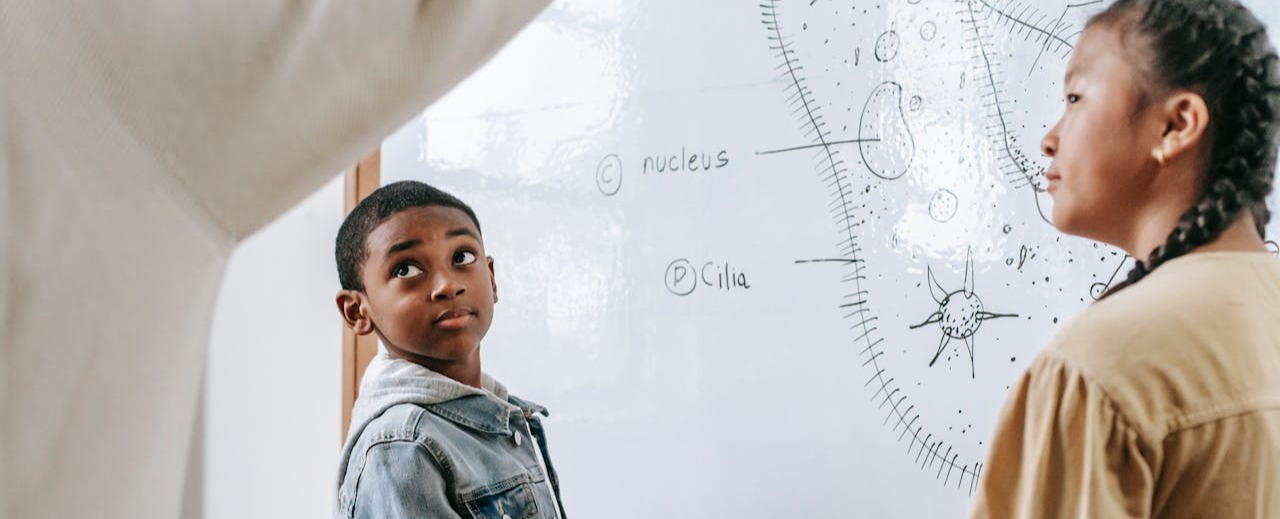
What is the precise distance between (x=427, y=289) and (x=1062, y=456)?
26.7 inches

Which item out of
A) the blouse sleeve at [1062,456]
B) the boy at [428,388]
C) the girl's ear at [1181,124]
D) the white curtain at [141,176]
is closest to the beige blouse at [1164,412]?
the blouse sleeve at [1062,456]

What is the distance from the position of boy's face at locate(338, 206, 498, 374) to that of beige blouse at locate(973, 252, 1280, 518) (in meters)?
0.62

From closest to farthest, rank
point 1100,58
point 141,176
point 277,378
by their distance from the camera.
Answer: point 141,176
point 1100,58
point 277,378

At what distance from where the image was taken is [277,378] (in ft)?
5.57

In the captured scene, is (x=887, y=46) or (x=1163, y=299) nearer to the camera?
(x=1163, y=299)

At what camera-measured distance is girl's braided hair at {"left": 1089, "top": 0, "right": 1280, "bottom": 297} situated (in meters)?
0.80

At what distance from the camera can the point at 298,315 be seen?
5.68ft

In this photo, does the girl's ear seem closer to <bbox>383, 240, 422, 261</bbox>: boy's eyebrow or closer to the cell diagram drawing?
the cell diagram drawing

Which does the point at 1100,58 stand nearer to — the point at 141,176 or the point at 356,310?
the point at 141,176

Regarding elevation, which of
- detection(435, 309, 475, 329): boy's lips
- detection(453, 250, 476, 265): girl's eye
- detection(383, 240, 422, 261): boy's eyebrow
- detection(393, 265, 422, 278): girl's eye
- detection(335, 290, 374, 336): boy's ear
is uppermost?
detection(383, 240, 422, 261): boy's eyebrow

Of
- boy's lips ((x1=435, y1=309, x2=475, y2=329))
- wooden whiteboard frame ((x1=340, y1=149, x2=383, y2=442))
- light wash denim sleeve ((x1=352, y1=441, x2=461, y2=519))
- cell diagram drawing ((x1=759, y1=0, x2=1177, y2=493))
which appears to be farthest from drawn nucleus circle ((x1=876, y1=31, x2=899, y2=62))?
wooden whiteboard frame ((x1=340, y1=149, x2=383, y2=442))

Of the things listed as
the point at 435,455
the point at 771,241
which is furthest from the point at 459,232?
the point at 771,241

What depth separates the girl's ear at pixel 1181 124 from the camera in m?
0.80

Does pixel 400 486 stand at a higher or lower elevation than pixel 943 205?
lower
